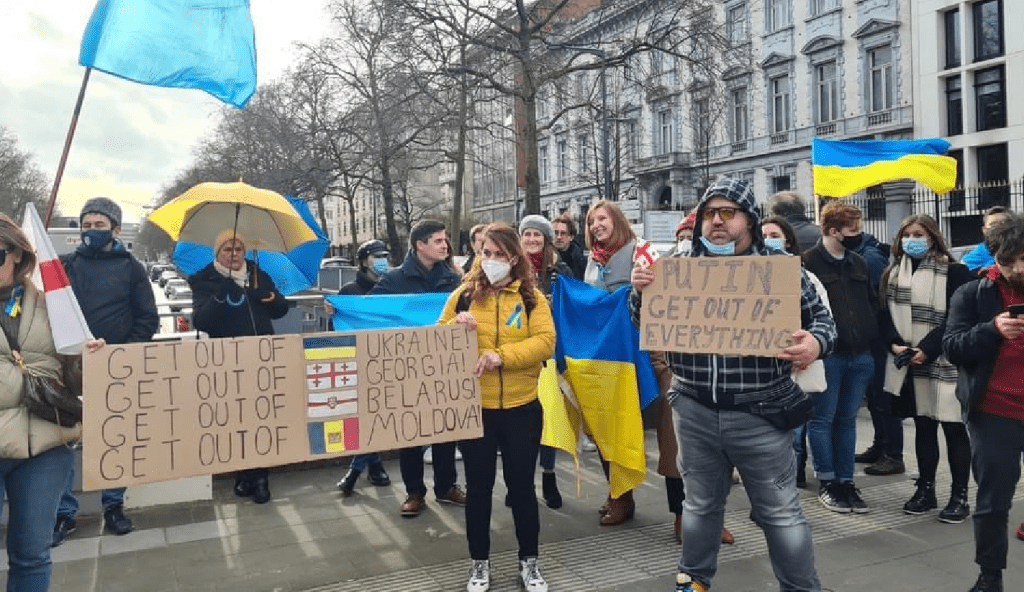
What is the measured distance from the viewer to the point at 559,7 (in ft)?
64.5

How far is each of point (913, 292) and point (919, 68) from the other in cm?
3233

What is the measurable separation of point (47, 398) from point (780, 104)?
41560mm

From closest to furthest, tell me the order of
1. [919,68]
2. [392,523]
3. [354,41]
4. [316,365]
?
[316,365] → [392,523] → [354,41] → [919,68]

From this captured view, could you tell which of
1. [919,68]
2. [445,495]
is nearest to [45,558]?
[445,495]

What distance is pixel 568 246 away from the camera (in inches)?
259

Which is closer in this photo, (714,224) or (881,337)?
(714,224)

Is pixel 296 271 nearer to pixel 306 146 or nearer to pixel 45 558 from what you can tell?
pixel 45 558

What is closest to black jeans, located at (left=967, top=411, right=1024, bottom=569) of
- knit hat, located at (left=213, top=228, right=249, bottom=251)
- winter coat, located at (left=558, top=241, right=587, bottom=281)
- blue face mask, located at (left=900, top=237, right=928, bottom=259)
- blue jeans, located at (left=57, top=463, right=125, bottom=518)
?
blue face mask, located at (left=900, top=237, right=928, bottom=259)

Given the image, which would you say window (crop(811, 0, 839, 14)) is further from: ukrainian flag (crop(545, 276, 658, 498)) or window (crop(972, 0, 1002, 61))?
ukrainian flag (crop(545, 276, 658, 498))

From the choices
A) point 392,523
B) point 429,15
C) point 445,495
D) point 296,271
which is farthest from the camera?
point 429,15

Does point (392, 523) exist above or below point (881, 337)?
below

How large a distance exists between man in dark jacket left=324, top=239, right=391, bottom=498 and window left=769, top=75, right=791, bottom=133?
1434 inches

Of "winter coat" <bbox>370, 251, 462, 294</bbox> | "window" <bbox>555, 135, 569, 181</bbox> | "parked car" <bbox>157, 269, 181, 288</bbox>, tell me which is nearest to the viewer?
"winter coat" <bbox>370, 251, 462, 294</bbox>

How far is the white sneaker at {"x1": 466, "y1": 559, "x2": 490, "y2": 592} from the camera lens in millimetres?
4297
